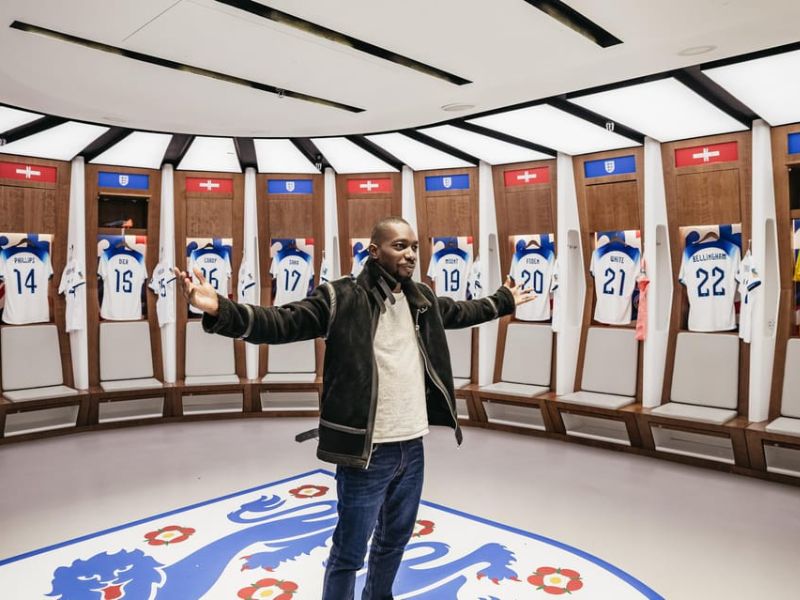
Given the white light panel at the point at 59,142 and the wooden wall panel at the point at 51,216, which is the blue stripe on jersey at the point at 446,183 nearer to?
the white light panel at the point at 59,142

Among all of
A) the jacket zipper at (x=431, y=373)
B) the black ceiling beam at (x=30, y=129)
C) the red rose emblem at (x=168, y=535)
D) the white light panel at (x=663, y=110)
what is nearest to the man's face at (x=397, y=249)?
the jacket zipper at (x=431, y=373)

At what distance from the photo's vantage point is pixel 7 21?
3.00 m

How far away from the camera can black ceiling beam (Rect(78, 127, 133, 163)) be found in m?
5.35

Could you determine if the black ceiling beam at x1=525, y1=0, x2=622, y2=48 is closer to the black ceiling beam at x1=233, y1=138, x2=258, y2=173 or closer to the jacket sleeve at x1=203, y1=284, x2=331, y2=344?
the jacket sleeve at x1=203, y1=284, x2=331, y2=344

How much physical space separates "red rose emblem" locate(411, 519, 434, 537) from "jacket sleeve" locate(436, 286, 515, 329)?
144 centimetres

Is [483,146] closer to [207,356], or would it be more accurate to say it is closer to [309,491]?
[309,491]

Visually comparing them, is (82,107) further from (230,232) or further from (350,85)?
(230,232)

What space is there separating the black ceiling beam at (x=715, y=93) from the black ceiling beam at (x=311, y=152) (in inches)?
133

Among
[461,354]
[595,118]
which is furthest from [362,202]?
[595,118]

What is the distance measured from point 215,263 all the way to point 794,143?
5.52m

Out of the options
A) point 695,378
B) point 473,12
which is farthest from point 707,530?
point 473,12

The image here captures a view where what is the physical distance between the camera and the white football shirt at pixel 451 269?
649 cm

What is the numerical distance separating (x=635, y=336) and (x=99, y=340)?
5.29 m

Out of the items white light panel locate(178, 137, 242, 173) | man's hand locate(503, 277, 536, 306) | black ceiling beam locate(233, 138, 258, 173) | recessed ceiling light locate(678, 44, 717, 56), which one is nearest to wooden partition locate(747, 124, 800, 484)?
recessed ceiling light locate(678, 44, 717, 56)
